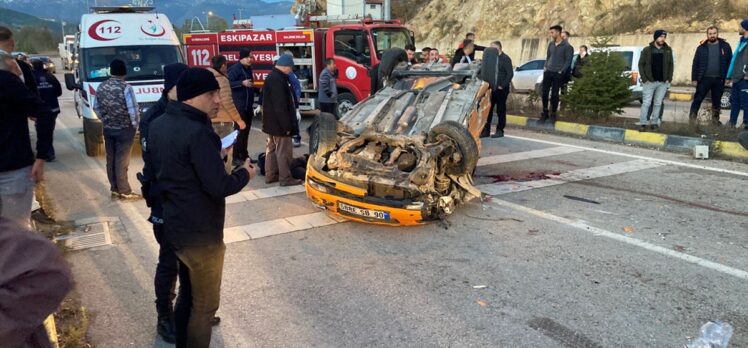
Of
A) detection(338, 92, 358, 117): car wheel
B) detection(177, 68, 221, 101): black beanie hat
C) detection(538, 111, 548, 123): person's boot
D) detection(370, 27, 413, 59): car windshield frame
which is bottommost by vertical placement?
detection(538, 111, 548, 123): person's boot

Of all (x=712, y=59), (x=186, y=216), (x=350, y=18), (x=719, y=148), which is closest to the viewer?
(x=186, y=216)

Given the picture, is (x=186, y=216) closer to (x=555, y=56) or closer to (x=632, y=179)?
(x=632, y=179)

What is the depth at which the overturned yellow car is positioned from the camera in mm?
5125

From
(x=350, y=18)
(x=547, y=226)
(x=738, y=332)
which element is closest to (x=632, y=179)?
(x=547, y=226)

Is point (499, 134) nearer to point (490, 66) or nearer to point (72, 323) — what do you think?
point (490, 66)

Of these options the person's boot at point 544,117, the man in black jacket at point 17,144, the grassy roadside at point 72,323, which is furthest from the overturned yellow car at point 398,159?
the person's boot at point 544,117

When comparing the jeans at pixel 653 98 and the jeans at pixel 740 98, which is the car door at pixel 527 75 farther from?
the jeans at pixel 740 98

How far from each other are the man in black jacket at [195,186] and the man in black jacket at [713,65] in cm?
951

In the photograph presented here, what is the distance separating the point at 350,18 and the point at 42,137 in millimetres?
10666

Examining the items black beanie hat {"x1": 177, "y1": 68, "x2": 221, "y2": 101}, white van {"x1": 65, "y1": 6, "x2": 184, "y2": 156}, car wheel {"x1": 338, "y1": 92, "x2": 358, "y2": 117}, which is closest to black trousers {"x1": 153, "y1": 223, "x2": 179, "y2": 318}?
black beanie hat {"x1": 177, "y1": 68, "x2": 221, "y2": 101}

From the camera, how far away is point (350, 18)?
13547 mm

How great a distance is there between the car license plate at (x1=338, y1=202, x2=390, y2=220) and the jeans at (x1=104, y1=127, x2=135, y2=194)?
3.03 metres

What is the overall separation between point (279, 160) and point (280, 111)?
0.70m

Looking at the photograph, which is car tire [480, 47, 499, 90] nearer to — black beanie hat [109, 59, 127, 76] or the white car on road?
black beanie hat [109, 59, 127, 76]
